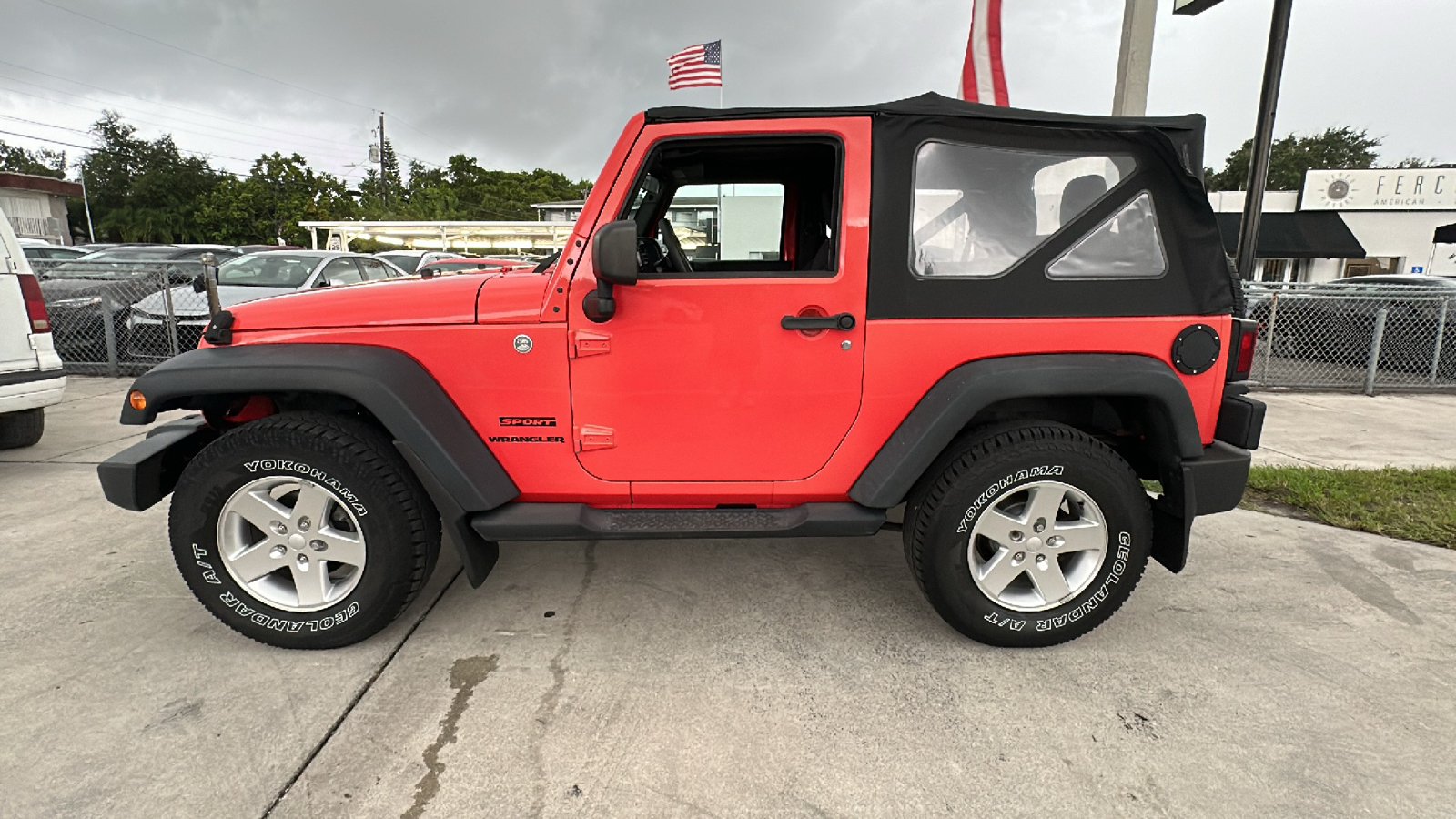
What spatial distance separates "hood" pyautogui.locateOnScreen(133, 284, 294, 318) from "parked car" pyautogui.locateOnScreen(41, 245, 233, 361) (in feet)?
0.46

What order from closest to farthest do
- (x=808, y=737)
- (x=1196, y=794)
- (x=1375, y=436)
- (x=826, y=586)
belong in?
(x=1196, y=794)
(x=808, y=737)
(x=826, y=586)
(x=1375, y=436)

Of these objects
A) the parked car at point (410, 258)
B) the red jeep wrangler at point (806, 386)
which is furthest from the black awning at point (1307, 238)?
the red jeep wrangler at point (806, 386)

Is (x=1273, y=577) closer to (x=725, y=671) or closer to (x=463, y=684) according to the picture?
(x=725, y=671)

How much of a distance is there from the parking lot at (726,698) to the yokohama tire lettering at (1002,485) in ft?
1.72

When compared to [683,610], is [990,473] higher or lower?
higher

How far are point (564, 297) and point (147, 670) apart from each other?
6.33ft

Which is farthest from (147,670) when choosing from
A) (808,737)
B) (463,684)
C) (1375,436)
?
(1375,436)

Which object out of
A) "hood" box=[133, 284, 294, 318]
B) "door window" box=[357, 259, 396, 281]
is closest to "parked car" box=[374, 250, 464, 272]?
"door window" box=[357, 259, 396, 281]

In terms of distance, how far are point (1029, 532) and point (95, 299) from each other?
32.8 ft

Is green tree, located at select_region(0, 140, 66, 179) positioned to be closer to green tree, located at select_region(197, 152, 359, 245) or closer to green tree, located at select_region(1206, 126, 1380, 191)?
green tree, located at select_region(197, 152, 359, 245)

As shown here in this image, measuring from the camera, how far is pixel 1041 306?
2.38 m

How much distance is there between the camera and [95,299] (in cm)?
782

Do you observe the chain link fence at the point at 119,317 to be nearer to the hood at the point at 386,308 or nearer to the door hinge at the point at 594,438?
the hood at the point at 386,308

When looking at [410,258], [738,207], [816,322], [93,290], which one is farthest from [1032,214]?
[410,258]
